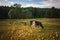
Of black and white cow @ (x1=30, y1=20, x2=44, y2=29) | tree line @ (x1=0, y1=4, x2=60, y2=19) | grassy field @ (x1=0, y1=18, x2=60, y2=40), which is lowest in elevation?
grassy field @ (x1=0, y1=18, x2=60, y2=40)

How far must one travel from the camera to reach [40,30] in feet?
4.87

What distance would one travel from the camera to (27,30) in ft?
4.85

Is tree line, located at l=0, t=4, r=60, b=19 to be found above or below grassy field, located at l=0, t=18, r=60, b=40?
above

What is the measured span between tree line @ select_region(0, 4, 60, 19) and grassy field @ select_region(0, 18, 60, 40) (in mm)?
48

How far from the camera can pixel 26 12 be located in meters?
1.52

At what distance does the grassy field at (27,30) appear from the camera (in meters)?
1.46

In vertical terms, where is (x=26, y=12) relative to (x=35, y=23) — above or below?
above

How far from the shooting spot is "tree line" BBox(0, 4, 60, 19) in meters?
1.48

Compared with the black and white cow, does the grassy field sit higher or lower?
lower

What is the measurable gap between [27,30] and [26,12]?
0.21m

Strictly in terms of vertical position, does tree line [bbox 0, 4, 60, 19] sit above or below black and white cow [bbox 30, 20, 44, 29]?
above

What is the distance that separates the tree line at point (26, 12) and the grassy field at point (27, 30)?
0.05 meters

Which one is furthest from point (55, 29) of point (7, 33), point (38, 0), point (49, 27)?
point (7, 33)

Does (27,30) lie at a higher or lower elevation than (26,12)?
lower
